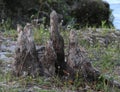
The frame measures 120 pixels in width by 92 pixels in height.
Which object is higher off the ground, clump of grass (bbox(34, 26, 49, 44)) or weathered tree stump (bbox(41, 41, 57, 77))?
clump of grass (bbox(34, 26, 49, 44))

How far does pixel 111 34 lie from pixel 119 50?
129cm

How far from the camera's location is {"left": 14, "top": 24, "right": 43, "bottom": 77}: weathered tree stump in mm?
4988

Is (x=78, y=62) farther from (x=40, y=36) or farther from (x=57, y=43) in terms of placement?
(x=40, y=36)

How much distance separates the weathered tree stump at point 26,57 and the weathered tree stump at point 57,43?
0.74ft

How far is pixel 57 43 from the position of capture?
4.99 metres

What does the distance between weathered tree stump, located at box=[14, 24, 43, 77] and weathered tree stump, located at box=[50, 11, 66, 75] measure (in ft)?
0.74

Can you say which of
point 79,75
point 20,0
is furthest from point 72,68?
point 20,0

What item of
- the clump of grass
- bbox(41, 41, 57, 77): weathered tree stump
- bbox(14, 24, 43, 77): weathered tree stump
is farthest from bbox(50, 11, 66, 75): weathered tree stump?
the clump of grass

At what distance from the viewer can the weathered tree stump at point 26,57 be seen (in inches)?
196

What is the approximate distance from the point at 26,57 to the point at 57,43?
38cm

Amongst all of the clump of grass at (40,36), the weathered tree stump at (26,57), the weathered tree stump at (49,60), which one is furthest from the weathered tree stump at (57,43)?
the clump of grass at (40,36)

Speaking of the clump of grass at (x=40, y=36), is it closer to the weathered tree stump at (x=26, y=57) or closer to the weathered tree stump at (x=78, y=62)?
the weathered tree stump at (x=26, y=57)

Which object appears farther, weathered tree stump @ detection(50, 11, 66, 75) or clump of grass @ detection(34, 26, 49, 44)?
clump of grass @ detection(34, 26, 49, 44)

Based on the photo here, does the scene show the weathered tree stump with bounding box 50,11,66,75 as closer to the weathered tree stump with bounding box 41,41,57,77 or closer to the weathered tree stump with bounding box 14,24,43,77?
the weathered tree stump with bounding box 41,41,57,77
